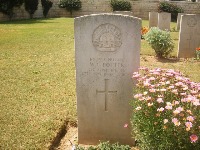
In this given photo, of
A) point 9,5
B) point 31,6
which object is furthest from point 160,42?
point 31,6

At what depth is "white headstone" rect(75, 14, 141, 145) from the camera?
11.5 ft

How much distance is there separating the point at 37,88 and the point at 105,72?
291cm

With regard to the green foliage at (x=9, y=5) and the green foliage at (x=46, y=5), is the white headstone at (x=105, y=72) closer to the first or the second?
the green foliage at (x=9, y=5)

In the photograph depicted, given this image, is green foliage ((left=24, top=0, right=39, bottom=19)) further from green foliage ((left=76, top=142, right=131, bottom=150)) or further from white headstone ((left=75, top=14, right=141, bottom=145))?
green foliage ((left=76, top=142, right=131, bottom=150))

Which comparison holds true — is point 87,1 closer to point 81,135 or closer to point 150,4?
point 150,4

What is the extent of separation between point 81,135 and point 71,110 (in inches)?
42.7

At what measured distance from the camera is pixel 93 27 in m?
3.50

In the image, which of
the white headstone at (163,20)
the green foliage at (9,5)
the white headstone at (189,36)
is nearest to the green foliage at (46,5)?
the green foliage at (9,5)

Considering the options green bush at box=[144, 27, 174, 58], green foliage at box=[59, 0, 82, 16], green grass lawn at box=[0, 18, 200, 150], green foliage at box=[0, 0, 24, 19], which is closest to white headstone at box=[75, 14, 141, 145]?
green grass lawn at box=[0, 18, 200, 150]

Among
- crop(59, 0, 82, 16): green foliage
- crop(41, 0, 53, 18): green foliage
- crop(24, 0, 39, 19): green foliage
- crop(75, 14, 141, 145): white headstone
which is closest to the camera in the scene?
crop(75, 14, 141, 145): white headstone

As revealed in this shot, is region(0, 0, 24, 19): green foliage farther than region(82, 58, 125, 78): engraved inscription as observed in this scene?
Yes

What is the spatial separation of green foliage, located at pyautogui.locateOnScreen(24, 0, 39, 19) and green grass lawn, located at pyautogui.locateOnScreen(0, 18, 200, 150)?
13830 millimetres

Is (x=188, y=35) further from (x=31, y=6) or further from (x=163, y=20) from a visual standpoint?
(x=31, y=6)

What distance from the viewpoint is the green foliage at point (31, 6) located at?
80.7 feet
